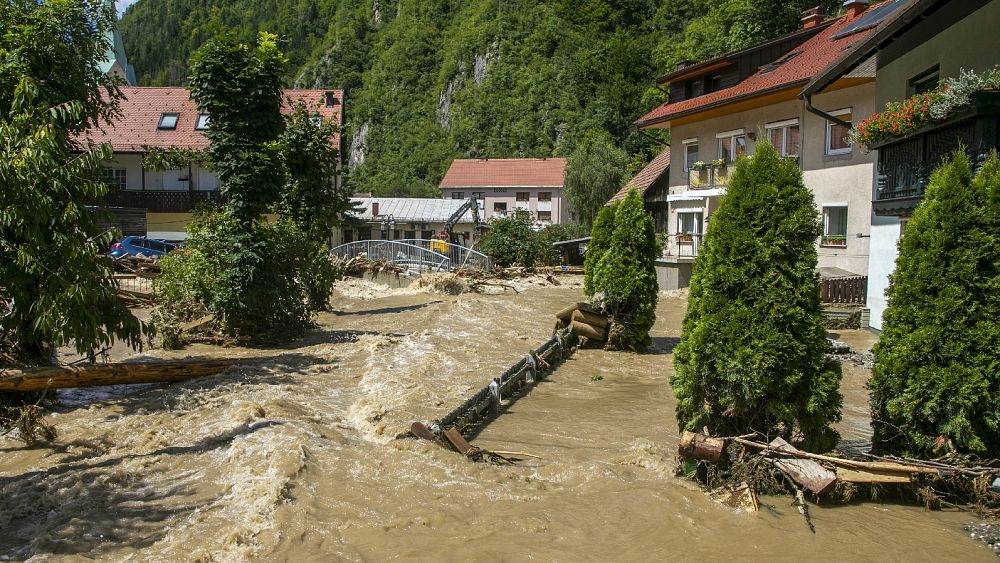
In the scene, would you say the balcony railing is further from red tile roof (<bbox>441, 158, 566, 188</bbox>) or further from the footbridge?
red tile roof (<bbox>441, 158, 566, 188</bbox>)

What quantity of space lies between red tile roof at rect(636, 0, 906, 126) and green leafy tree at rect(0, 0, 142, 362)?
20.3m

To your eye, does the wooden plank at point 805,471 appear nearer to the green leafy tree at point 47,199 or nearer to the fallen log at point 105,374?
the green leafy tree at point 47,199

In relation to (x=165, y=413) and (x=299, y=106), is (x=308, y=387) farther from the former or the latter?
(x=299, y=106)

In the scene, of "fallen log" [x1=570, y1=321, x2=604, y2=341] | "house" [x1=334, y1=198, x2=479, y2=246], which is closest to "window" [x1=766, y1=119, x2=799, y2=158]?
"fallen log" [x1=570, y1=321, x2=604, y2=341]

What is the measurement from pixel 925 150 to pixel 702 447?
26.8 ft

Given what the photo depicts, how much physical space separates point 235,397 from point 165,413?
89cm

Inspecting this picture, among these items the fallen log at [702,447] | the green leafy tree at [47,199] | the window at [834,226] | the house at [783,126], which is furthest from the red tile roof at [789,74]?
the green leafy tree at [47,199]

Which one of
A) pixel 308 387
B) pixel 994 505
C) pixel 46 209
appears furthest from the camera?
pixel 308 387

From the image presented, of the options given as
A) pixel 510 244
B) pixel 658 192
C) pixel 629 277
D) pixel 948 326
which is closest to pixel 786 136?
pixel 658 192

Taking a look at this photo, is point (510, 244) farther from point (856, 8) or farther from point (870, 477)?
point (870, 477)

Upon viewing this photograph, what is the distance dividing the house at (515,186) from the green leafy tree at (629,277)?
5143cm

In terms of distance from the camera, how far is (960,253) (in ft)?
21.7

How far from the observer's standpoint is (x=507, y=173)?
6844 cm

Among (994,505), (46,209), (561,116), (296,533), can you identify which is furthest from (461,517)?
(561,116)
